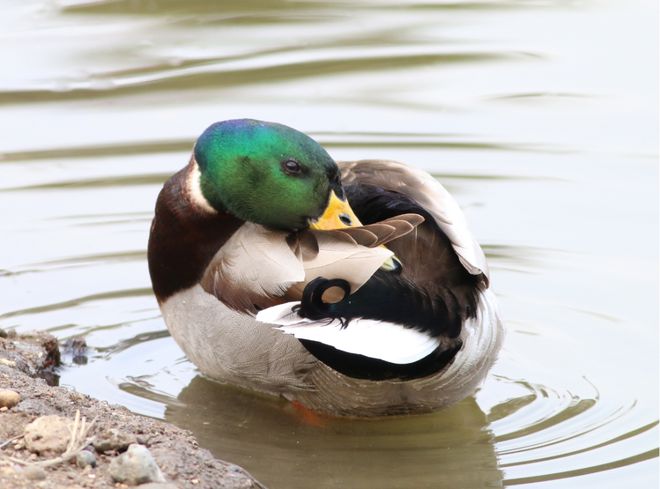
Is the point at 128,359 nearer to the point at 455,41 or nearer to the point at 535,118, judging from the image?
the point at 535,118

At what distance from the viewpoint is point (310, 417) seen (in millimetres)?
5867

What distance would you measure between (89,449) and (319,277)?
1.08m

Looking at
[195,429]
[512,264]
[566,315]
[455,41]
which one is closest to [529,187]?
[512,264]

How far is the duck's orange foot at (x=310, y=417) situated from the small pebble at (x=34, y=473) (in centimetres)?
193

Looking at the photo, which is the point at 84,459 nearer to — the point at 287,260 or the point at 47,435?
the point at 47,435

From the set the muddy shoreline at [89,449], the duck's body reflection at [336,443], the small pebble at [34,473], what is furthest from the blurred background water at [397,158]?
the small pebble at [34,473]

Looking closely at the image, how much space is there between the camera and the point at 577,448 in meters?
5.45

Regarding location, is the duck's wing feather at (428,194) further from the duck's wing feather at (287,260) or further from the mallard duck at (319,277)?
the duck's wing feather at (287,260)

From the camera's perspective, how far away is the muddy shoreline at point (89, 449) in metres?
4.11

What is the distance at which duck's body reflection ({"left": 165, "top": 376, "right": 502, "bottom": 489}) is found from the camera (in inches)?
208

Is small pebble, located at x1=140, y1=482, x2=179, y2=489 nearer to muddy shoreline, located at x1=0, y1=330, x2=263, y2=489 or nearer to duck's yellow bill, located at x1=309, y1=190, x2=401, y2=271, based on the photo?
muddy shoreline, located at x1=0, y1=330, x2=263, y2=489

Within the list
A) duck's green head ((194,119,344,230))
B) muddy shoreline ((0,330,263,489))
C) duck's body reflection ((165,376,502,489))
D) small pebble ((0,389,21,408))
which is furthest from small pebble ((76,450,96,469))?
duck's green head ((194,119,344,230))

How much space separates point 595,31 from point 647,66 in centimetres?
85

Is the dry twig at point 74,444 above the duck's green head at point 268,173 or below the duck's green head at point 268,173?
below
